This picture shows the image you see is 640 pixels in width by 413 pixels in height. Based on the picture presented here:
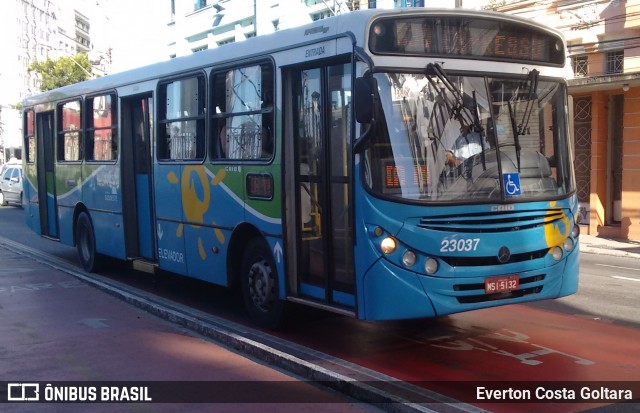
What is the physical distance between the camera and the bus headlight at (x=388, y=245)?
6793mm

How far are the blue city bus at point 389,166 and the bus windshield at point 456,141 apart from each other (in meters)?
0.01

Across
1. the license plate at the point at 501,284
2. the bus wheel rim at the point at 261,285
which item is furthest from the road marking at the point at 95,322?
the license plate at the point at 501,284

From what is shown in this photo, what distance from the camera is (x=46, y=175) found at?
15336 mm

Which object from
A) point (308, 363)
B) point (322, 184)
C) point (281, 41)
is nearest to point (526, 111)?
point (322, 184)

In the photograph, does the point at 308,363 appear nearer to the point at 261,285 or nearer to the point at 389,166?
the point at 389,166

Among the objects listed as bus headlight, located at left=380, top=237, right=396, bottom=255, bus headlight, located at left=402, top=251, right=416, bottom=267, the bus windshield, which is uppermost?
the bus windshield

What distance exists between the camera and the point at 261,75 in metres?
8.61

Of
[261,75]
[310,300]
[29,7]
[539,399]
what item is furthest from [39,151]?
[29,7]

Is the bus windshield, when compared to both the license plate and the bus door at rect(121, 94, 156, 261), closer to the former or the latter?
the license plate

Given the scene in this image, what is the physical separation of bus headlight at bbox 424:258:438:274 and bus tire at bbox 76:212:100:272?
7.91 m

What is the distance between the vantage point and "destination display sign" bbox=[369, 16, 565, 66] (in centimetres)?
699

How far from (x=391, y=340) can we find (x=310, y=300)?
3.43ft

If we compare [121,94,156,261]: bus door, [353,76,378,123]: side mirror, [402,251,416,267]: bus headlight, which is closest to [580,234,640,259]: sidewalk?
[121,94,156,261]: bus door

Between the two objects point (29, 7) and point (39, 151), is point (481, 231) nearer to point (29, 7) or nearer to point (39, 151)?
point (39, 151)
